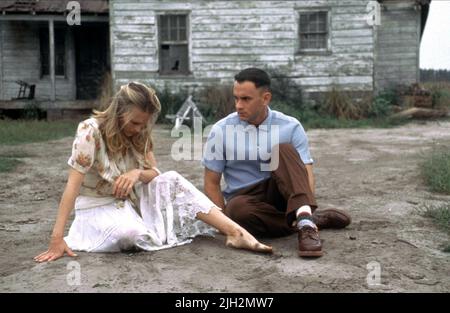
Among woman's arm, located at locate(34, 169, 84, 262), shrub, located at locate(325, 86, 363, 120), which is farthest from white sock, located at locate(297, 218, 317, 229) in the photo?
shrub, located at locate(325, 86, 363, 120)

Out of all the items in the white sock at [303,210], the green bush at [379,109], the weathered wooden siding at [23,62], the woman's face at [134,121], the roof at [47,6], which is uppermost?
the roof at [47,6]

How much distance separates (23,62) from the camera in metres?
17.2

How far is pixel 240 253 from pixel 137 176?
0.82 metres

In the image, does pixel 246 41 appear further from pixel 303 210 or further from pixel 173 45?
pixel 303 210

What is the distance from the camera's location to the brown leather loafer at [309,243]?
11.5 feet

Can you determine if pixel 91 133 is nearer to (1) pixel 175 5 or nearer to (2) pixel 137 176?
(2) pixel 137 176

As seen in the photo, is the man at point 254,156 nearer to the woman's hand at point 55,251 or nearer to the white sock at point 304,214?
the white sock at point 304,214

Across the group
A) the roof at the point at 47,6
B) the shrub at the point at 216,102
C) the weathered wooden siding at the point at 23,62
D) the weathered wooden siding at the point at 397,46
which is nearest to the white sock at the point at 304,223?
the shrub at the point at 216,102

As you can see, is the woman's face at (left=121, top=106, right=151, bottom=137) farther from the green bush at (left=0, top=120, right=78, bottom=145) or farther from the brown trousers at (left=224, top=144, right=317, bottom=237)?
the green bush at (left=0, top=120, right=78, bottom=145)

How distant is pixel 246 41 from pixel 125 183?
12039 mm

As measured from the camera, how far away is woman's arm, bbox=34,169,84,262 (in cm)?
329

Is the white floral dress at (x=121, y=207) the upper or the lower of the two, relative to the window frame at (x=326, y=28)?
lower

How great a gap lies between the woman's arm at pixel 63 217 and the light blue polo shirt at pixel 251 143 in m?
1.05

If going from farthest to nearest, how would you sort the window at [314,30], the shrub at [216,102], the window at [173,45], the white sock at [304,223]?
the window at [173,45] → the window at [314,30] → the shrub at [216,102] → the white sock at [304,223]
